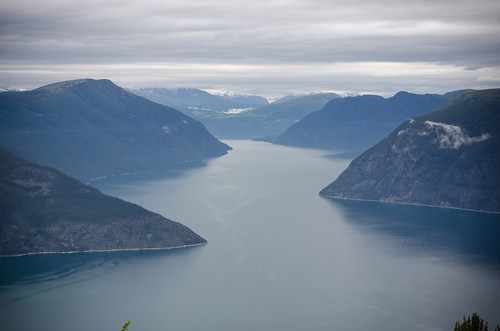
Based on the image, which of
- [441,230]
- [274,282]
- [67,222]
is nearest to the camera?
[274,282]

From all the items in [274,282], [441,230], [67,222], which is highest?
[67,222]

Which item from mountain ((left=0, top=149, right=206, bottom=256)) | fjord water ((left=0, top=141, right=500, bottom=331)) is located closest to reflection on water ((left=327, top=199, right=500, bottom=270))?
fjord water ((left=0, top=141, right=500, bottom=331))

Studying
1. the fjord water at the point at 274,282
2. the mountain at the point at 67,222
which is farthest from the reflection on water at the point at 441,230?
the mountain at the point at 67,222

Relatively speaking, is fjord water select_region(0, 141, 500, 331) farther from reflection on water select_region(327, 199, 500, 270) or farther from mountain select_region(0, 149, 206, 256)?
mountain select_region(0, 149, 206, 256)

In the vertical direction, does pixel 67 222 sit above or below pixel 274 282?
above

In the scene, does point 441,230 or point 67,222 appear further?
point 441,230

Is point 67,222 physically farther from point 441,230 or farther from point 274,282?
point 441,230

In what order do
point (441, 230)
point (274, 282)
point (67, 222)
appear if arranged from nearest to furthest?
point (274, 282) < point (67, 222) < point (441, 230)

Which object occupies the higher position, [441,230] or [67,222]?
[67,222]

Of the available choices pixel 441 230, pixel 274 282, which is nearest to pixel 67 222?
pixel 274 282
